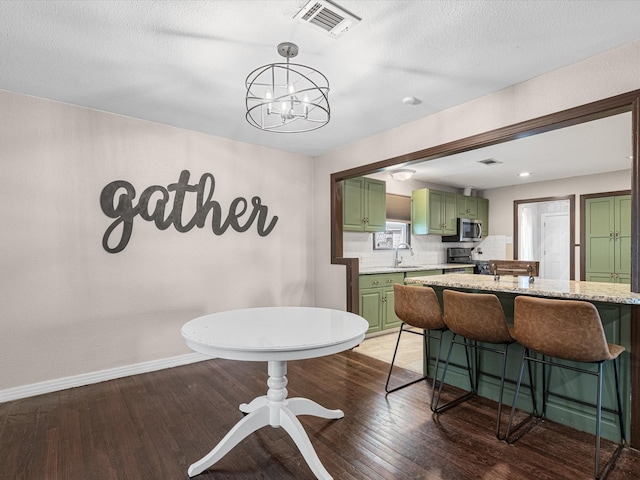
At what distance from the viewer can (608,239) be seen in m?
5.25

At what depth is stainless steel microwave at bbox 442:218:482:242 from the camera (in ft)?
20.2

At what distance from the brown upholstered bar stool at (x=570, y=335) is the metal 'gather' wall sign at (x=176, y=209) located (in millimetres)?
2875

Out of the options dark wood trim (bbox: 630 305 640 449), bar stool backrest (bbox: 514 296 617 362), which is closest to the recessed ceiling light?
bar stool backrest (bbox: 514 296 617 362)

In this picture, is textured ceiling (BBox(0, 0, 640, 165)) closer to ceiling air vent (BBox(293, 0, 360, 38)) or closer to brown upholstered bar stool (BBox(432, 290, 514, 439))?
ceiling air vent (BBox(293, 0, 360, 38))

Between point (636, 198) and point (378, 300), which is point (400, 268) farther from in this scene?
point (636, 198)

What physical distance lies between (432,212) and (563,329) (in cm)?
395

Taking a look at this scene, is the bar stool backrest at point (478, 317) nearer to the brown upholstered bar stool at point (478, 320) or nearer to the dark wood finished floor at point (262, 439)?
the brown upholstered bar stool at point (478, 320)

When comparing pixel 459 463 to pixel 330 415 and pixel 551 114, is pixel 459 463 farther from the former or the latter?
pixel 551 114

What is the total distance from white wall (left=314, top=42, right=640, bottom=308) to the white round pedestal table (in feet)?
6.20

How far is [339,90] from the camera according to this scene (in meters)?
2.70

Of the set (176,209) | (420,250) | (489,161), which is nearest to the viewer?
(176,209)

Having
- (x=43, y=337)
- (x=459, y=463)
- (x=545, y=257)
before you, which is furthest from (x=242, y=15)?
(x=545, y=257)

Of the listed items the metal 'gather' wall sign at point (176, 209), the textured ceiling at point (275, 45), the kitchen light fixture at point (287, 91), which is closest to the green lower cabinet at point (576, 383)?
the textured ceiling at point (275, 45)

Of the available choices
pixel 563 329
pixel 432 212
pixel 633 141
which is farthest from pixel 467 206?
pixel 563 329
